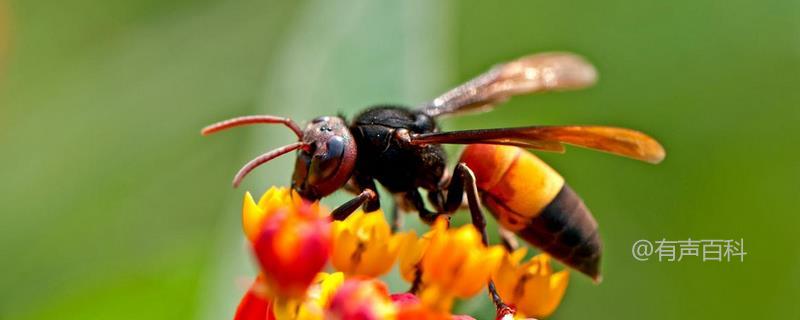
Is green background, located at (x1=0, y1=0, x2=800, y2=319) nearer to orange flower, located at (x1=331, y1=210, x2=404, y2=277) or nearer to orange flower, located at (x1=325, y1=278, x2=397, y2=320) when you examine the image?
orange flower, located at (x1=331, y1=210, x2=404, y2=277)

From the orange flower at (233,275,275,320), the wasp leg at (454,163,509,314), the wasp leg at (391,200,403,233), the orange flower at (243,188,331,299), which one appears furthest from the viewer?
the wasp leg at (391,200,403,233)

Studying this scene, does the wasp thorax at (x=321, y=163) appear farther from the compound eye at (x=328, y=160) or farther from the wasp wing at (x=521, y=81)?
the wasp wing at (x=521, y=81)

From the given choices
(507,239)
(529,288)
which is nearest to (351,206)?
(529,288)

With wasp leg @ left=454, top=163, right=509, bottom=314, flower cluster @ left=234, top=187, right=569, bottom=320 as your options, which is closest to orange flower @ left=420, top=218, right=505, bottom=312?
flower cluster @ left=234, top=187, right=569, bottom=320

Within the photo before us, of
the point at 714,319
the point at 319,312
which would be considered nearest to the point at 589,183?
the point at 714,319

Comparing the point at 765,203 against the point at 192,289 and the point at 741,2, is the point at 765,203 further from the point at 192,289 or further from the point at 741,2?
the point at 192,289

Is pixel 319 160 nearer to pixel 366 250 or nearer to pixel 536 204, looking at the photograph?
pixel 366 250
